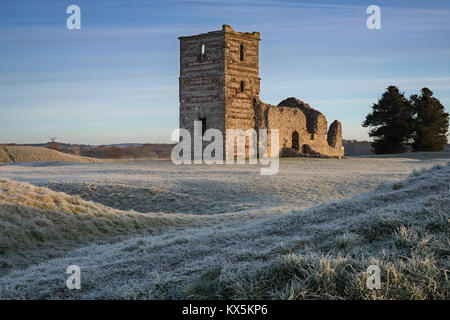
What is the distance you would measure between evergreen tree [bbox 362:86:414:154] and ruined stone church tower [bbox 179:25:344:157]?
14.7m

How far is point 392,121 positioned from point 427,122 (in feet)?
11.8

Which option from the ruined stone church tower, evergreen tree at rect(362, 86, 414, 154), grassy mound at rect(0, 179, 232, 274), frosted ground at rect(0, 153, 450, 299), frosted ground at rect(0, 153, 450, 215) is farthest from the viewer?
evergreen tree at rect(362, 86, 414, 154)

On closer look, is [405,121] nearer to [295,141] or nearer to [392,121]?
[392,121]

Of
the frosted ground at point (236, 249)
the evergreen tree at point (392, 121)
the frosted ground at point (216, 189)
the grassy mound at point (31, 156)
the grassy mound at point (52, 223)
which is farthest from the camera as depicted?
the evergreen tree at point (392, 121)

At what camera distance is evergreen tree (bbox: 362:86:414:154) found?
41188 mm

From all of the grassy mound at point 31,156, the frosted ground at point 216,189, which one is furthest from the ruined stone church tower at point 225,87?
the grassy mound at point 31,156

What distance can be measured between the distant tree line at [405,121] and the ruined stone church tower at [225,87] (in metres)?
14.8

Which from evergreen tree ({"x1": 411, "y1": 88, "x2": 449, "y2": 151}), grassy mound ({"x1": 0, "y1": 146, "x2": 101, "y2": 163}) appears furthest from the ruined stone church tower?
evergreen tree ({"x1": 411, "y1": 88, "x2": 449, "y2": 151})

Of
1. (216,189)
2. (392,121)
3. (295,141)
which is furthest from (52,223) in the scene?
(392,121)

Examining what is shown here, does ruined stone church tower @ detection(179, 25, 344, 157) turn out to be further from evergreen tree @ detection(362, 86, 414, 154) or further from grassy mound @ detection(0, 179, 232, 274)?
grassy mound @ detection(0, 179, 232, 274)

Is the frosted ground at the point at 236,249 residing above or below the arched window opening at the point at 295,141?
below

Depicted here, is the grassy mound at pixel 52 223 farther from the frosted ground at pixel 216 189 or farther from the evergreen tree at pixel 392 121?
the evergreen tree at pixel 392 121

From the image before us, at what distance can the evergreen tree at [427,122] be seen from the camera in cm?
4131

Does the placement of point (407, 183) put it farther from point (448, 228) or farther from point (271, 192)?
point (271, 192)
